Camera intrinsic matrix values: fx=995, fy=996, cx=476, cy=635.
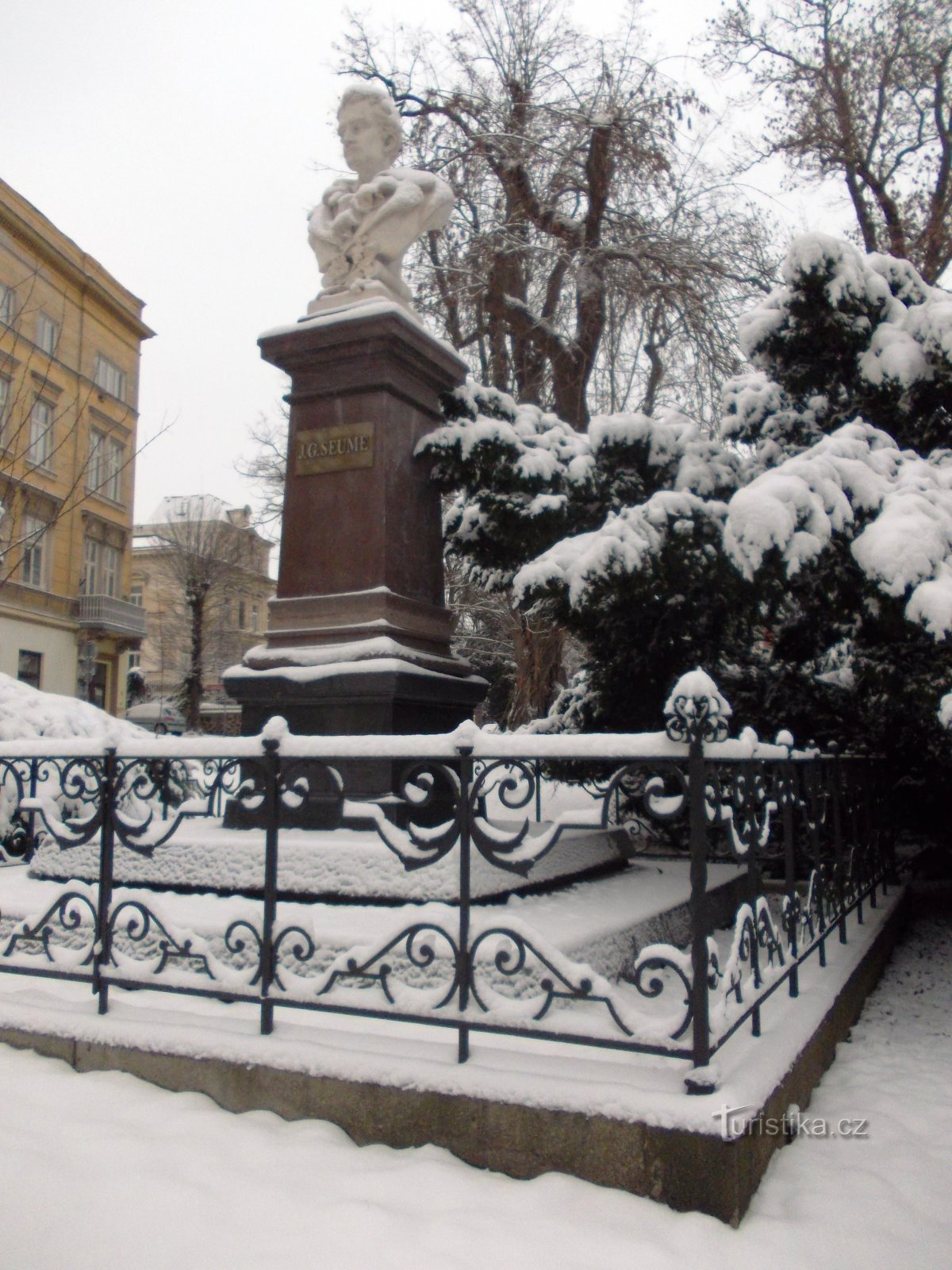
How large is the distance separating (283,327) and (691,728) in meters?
4.21

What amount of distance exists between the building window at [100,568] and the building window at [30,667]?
2.87 metres

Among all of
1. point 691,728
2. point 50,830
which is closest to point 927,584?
point 691,728

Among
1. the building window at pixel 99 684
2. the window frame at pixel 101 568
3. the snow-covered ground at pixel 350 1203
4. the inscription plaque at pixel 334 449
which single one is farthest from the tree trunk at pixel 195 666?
the snow-covered ground at pixel 350 1203

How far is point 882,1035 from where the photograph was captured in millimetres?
3936

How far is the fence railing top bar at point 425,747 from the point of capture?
2580 mm

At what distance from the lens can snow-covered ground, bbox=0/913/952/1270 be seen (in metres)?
2.14

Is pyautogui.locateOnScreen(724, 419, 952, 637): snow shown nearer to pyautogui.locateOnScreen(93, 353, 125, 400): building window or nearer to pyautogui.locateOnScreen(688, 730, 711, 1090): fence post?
pyautogui.locateOnScreen(688, 730, 711, 1090): fence post

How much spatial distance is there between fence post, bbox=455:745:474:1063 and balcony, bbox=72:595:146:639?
28597 millimetres

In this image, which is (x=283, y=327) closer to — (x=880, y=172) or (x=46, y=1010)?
(x=46, y=1010)

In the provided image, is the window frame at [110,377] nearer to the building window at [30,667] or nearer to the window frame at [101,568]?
the window frame at [101,568]

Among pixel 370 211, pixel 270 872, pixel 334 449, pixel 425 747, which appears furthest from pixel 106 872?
pixel 370 211

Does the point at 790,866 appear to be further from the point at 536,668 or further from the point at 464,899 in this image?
the point at 536,668

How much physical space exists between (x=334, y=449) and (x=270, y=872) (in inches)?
124

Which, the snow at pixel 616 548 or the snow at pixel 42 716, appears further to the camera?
the snow at pixel 42 716
